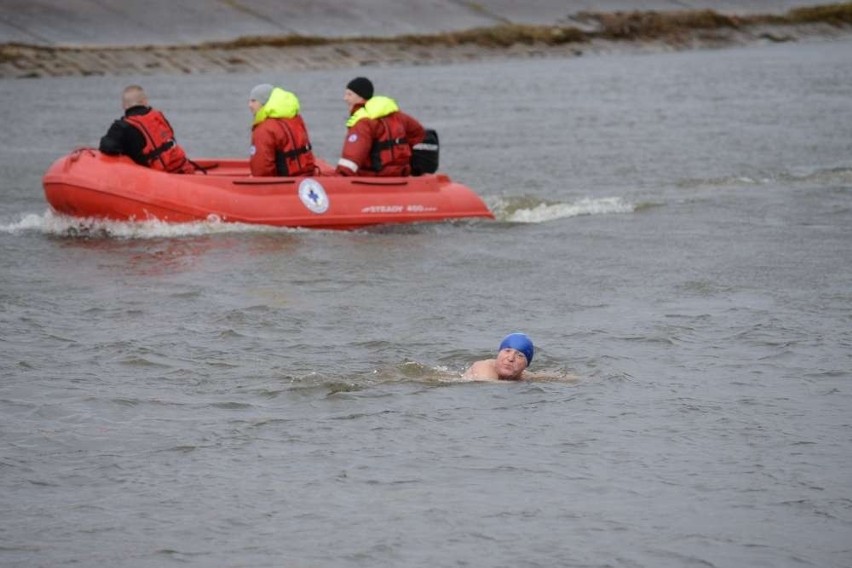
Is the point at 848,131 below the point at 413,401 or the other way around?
the other way around

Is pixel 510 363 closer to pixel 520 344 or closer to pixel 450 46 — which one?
pixel 520 344

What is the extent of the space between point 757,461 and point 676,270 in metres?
5.88

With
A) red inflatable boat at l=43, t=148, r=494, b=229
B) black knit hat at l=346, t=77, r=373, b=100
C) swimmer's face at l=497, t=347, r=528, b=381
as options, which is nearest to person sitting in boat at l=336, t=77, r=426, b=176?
black knit hat at l=346, t=77, r=373, b=100

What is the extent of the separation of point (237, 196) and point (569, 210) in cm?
450

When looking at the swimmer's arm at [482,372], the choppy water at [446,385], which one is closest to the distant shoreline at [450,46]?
the choppy water at [446,385]

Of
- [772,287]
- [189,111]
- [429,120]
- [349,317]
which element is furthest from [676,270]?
[189,111]

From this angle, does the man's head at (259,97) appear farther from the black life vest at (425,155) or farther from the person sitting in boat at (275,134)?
the black life vest at (425,155)

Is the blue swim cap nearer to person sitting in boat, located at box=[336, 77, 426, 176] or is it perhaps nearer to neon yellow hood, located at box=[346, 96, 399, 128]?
person sitting in boat, located at box=[336, 77, 426, 176]

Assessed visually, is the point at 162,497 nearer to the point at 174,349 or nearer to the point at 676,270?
the point at 174,349

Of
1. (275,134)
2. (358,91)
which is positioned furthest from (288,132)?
(358,91)

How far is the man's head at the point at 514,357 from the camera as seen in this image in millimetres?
10828

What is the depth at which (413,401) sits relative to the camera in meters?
10.5

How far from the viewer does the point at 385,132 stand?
17.0 metres

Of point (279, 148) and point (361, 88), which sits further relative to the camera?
point (361, 88)
